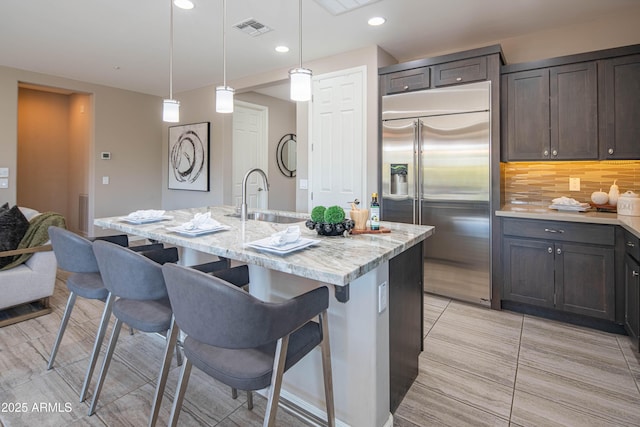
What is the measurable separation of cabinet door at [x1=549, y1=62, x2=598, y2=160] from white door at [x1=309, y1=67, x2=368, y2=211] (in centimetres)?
178

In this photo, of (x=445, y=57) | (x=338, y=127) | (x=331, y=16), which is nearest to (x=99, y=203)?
(x=338, y=127)

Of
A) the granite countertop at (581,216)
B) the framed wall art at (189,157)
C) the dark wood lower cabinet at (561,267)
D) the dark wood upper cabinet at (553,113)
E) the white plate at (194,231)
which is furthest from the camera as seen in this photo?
the framed wall art at (189,157)

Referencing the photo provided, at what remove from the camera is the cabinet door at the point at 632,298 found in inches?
90.7

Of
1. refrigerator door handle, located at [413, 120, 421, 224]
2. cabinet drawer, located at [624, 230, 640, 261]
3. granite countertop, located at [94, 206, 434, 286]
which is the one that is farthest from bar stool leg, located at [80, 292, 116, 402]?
cabinet drawer, located at [624, 230, 640, 261]

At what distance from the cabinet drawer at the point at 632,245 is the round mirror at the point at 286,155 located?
16.4 feet

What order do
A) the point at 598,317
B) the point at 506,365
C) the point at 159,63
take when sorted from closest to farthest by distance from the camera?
the point at 506,365
the point at 598,317
the point at 159,63

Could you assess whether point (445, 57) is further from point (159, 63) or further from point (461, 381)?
point (159, 63)

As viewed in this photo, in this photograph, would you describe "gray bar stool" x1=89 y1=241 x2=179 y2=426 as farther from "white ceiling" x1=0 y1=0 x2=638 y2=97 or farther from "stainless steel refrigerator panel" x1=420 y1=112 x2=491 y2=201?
"stainless steel refrigerator panel" x1=420 y1=112 x2=491 y2=201

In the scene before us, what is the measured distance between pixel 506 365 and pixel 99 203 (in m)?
5.89

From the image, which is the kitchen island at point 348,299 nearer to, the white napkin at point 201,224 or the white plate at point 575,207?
the white napkin at point 201,224

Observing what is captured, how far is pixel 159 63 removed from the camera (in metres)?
4.39

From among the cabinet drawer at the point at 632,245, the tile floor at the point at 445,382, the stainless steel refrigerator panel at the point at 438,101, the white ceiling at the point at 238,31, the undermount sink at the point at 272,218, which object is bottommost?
the tile floor at the point at 445,382

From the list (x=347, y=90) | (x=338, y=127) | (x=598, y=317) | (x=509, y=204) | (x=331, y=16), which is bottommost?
(x=598, y=317)

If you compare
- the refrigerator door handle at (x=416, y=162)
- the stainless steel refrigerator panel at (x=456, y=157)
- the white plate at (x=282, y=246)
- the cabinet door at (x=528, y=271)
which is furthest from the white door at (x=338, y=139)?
the white plate at (x=282, y=246)
